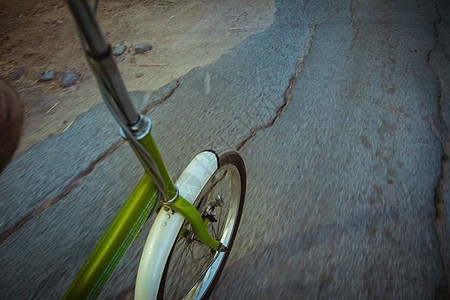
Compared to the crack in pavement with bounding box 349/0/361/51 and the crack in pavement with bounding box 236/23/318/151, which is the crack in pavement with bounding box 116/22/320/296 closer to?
the crack in pavement with bounding box 236/23/318/151

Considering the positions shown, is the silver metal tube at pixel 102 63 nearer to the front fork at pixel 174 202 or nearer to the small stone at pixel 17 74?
the front fork at pixel 174 202

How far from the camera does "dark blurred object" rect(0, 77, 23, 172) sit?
50 centimetres

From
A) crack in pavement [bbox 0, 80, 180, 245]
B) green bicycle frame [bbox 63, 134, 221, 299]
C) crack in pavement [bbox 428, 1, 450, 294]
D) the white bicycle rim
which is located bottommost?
crack in pavement [bbox 428, 1, 450, 294]

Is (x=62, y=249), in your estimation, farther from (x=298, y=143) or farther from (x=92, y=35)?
(x=298, y=143)

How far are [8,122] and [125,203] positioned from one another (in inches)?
17.9

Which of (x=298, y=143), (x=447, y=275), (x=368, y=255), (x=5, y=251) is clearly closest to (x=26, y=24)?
(x=5, y=251)

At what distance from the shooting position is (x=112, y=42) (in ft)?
10.3

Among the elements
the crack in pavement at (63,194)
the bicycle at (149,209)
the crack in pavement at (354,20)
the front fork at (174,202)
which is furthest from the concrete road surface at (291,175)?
the front fork at (174,202)

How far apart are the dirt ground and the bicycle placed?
1.74m

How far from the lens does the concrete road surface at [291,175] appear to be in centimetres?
147

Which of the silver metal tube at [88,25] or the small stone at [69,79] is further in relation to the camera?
the small stone at [69,79]

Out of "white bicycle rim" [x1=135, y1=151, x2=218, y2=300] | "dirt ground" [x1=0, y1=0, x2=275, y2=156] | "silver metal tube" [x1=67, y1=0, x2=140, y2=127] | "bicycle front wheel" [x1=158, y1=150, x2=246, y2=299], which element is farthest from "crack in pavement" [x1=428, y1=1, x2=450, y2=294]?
"dirt ground" [x1=0, y1=0, x2=275, y2=156]

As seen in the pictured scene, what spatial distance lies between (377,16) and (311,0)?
1.12 metres

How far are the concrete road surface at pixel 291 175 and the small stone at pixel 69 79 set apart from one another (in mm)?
634
